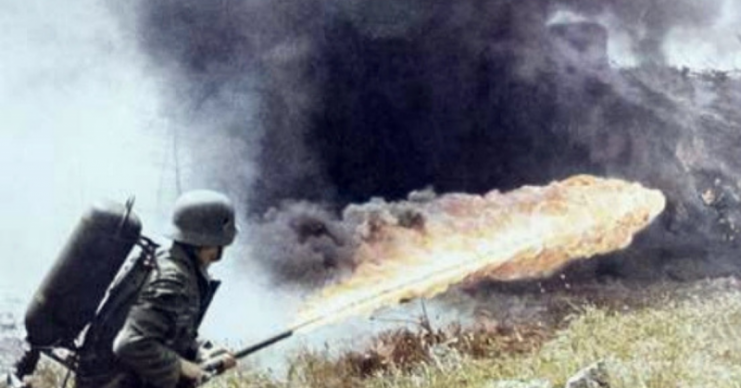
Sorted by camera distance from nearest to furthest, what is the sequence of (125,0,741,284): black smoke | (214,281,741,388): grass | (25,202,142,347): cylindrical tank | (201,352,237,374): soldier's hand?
1. (25,202,142,347): cylindrical tank
2. (201,352,237,374): soldier's hand
3. (214,281,741,388): grass
4. (125,0,741,284): black smoke

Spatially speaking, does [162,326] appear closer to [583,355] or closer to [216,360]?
[216,360]

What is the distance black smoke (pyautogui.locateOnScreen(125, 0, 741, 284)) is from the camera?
42.1ft

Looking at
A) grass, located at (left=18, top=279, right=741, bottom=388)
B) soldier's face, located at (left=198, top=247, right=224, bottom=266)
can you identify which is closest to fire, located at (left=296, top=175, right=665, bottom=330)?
grass, located at (left=18, top=279, right=741, bottom=388)

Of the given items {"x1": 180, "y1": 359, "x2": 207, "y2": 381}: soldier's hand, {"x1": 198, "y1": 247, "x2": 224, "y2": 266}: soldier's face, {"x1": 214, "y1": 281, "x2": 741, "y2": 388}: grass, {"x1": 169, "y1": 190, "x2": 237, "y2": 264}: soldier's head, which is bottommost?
{"x1": 214, "y1": 281, "x2": 741, "y2": 388}: grass

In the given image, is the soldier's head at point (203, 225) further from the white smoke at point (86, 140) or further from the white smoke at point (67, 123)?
the white smoke at point (67, 123)

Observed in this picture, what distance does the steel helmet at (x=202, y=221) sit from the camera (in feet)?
16.8

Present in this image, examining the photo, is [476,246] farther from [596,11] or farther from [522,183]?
[596,11]

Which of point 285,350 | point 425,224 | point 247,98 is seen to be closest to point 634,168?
point 425,224

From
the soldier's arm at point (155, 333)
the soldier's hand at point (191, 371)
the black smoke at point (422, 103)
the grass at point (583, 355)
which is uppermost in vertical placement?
the black smoke at point (422, 103)

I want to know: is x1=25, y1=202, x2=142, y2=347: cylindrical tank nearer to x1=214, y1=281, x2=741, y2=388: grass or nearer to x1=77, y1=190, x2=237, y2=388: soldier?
x1=77, y1=190, x2=237, y2=388: soldier

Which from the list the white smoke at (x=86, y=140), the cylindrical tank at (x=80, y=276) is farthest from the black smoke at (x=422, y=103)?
the cylindrical tank at (x=80, y=276)

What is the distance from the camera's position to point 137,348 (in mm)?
4777

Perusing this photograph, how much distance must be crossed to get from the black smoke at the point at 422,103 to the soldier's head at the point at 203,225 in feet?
22.9

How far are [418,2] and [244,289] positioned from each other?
4.59 metres
